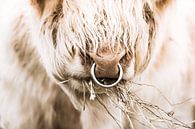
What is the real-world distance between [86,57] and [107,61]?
0.08m

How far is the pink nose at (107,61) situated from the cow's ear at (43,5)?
209mm

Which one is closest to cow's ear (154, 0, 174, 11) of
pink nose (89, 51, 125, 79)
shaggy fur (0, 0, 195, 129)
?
shaggy fur (0, 0, 195, 129)

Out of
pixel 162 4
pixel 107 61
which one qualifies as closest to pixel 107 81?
pixel 107 61

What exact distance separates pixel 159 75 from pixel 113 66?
420 mm

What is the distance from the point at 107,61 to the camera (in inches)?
116

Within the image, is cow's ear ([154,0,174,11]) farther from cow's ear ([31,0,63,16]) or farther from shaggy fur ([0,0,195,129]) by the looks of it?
cow's ear ([31,0,63,16])

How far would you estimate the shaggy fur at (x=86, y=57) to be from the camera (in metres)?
2.99

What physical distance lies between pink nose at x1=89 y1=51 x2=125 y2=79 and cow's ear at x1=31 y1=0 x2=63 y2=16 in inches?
8.2

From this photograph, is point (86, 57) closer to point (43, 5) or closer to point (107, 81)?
point (107, 81)

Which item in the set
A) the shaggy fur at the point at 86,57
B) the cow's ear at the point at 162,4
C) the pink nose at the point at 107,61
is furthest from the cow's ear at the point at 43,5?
the cow's ear at the point at 162,4

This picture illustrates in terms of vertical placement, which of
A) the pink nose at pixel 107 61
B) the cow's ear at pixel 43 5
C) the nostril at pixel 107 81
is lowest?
the nostril at pixel 107 81

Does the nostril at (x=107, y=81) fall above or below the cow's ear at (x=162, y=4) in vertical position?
below

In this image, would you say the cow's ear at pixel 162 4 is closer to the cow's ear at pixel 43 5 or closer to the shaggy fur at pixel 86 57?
the shaggy fur at pixel 86 57

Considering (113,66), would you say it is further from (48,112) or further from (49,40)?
(48,112)
